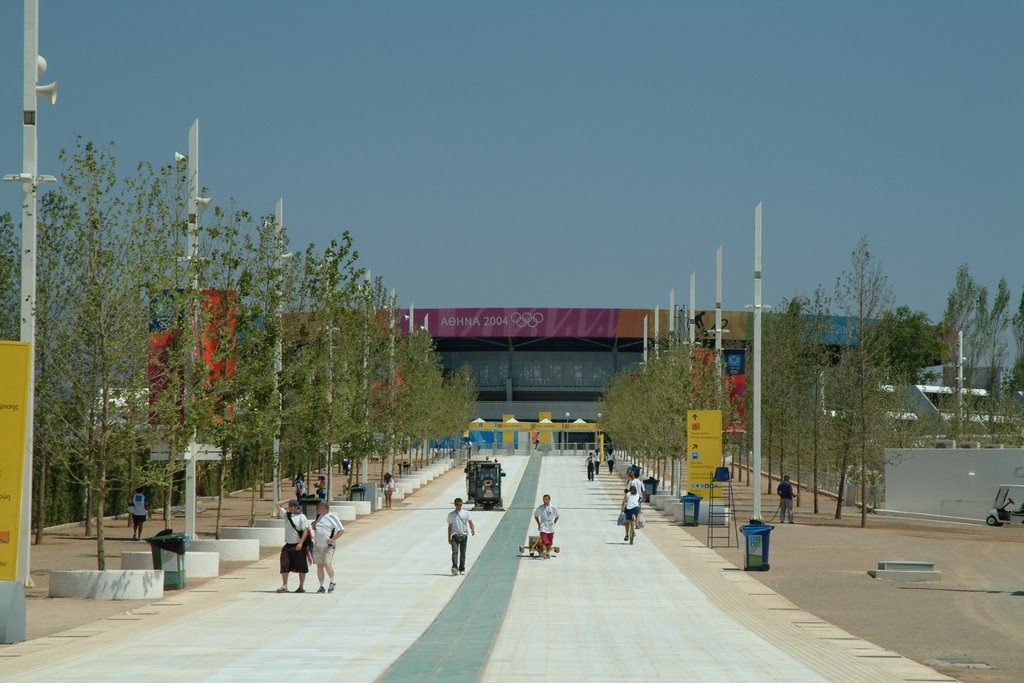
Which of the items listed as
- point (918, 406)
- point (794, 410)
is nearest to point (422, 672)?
point (794, 410)

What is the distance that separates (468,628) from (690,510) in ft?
86.2

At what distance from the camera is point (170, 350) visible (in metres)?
26.0

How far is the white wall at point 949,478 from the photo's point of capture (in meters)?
49.3

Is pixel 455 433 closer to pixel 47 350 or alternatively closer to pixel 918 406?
pixel 918 406

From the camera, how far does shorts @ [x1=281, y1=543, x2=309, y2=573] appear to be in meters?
24.8

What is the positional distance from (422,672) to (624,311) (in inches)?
4555

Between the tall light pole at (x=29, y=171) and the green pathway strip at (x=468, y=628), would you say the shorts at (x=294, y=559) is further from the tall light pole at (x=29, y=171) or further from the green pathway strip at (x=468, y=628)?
the tall light pole at (x=29, y=171)

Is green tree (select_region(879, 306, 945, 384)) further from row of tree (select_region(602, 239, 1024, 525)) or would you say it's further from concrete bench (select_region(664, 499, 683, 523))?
concrete bench (select_region(664, 499, 683, 523))

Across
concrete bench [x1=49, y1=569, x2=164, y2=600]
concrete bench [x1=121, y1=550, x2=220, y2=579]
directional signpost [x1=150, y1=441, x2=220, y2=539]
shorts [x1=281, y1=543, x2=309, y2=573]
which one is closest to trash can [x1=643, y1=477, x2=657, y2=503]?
directional signpost [x1=150, y1=441, x2=220, y2=539]

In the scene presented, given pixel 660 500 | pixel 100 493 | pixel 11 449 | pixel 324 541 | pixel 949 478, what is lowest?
pixel 660 500

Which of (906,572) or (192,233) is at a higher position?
(192,233)

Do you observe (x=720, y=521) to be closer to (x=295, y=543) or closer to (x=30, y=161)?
(x=295, y=543)

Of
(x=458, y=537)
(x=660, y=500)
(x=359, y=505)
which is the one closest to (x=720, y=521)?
(x=660, y=500)

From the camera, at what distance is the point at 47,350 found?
26094mm
